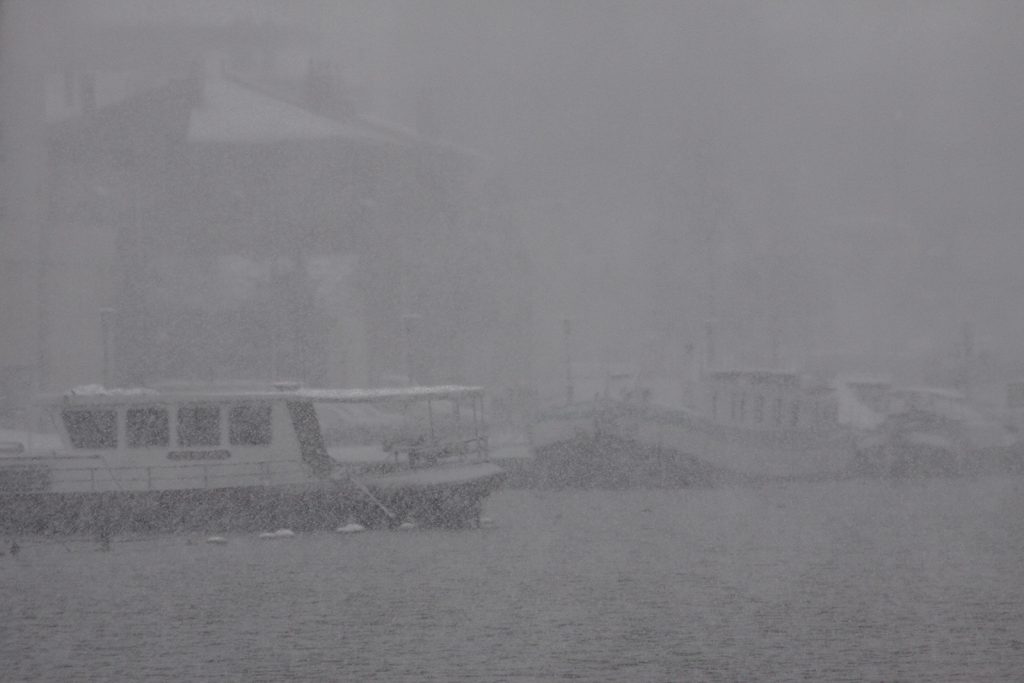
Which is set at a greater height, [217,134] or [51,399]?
[217,134]

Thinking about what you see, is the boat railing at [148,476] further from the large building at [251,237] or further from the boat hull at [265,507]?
the large building at [251,237]

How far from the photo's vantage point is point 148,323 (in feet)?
101

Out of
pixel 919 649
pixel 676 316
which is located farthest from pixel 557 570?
pixel 676 316

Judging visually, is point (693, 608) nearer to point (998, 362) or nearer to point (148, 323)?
point (148, 323)

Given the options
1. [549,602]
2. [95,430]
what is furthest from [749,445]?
[549,602]

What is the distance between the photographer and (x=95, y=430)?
51.1 feet

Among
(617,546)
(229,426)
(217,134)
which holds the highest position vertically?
(217,134)

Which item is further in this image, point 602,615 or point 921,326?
point 921,326

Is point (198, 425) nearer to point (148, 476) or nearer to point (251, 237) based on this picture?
point (148, 476)

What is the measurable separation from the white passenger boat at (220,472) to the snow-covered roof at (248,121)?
22.3 meters

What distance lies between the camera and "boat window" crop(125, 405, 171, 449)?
15.6m

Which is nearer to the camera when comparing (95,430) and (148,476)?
(148,476)

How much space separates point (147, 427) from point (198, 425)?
500mm

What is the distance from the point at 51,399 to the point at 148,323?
15.4 meters
